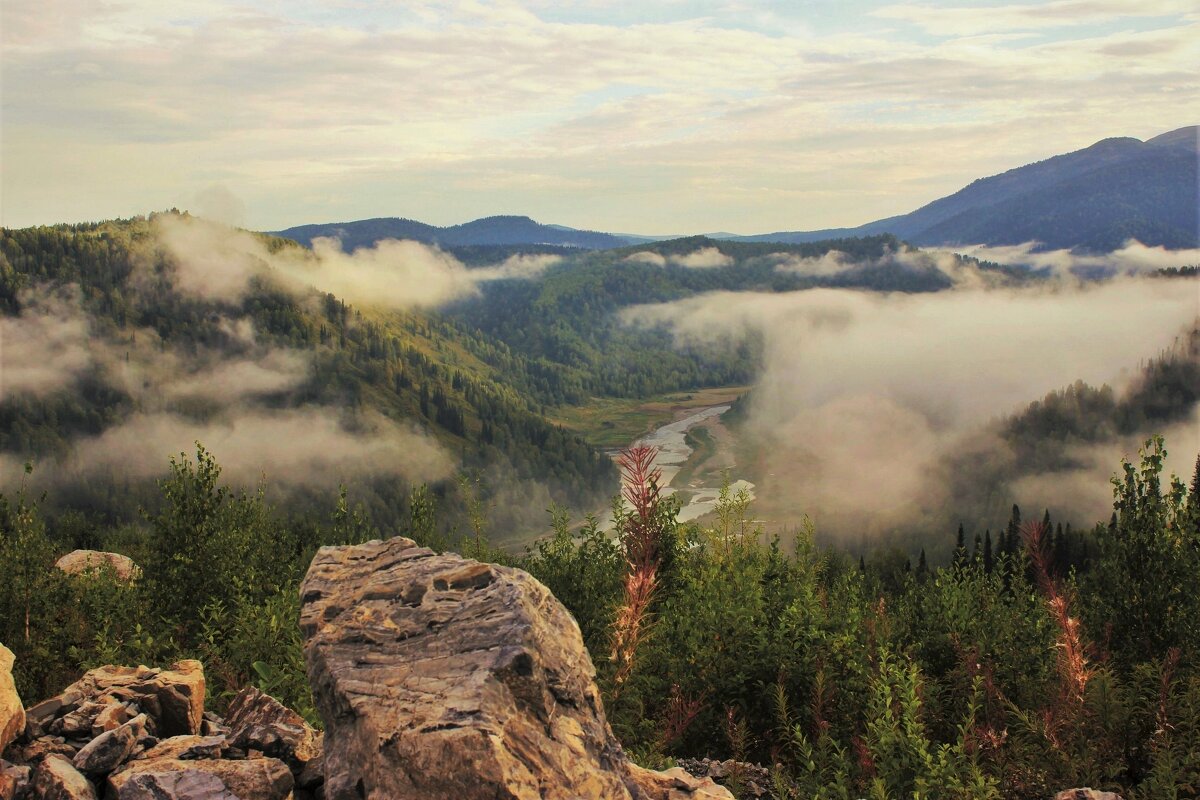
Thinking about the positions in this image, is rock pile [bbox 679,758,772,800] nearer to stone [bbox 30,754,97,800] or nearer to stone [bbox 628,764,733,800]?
stone [bbox 628,764,733,800]

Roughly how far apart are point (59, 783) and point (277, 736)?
301cm

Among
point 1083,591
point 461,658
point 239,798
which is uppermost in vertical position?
point 461,658

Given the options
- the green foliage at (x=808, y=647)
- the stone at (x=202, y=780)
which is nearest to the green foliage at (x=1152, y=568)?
the green foliage at (x=808, y=647)

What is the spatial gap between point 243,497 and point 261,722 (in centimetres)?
3333

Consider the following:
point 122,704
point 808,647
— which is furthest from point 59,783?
point 808,647

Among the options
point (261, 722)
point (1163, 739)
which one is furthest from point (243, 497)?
point (1163, 739)

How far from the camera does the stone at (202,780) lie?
12.6 meters

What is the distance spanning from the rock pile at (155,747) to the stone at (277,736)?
0.05 ft

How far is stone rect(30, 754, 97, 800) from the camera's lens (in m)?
12.9

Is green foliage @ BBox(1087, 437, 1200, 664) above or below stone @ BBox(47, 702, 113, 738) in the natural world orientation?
below

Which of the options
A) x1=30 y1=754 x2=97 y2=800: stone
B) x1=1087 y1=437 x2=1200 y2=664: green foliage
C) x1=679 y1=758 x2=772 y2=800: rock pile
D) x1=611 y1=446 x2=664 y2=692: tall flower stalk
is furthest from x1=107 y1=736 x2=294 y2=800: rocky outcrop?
x1=1087 y1=437 x2=1200 y2=664: green foliage

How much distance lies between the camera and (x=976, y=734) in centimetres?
1792

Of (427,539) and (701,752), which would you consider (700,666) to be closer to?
(701,752)

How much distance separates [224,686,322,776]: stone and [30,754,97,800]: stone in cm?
205
